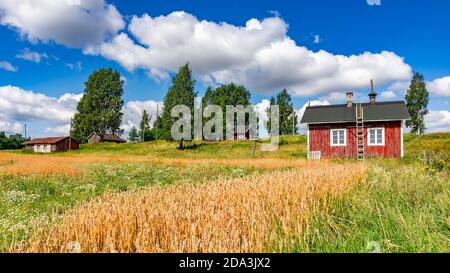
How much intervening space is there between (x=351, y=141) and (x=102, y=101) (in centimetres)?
5497

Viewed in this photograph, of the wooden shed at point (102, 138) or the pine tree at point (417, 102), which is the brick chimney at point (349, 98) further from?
the wooden shed at point (102, 138)

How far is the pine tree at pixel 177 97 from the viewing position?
2208 inches

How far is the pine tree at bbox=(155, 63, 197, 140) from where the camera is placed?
2208 inches

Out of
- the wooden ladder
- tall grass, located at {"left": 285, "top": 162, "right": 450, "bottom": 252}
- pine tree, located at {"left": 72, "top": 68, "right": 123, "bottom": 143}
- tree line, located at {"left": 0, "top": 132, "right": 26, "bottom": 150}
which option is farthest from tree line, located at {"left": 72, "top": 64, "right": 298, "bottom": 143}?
tall grass, located at {"left": 285, "top": 162, "right": 450, "bottom": 252}

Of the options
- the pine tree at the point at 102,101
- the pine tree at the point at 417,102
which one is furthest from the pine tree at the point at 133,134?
the pine tree at the point at 417,102

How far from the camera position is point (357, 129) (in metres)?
34.3

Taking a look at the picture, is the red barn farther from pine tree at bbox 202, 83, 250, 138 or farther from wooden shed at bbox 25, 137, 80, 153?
wooden shed at bbox 25, 137, 80, 153

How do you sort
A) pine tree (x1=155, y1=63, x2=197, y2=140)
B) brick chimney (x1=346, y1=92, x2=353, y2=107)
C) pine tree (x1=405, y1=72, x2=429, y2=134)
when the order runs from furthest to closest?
pine tree (x1=405, y1=72, x2=429, y2=134), pine tree (x1=155, y1=63, x2=197, y2=140), brick chimney (x1=346, y1=92, x2=353, y2=107)

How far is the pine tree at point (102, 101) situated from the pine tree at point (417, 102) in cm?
6120

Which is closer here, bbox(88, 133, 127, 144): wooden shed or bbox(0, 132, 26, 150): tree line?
bbox(88, 133, 127, 144): wooden shed

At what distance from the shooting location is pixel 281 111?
283 feet
